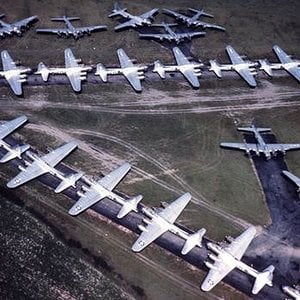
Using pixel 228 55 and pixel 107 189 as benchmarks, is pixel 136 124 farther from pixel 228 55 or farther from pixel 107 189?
Result: pixel 228 55

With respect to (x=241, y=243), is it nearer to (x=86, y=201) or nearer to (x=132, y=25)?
(x=86, y=201)

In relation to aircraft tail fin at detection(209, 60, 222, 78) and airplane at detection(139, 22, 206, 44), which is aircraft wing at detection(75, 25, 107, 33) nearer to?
airplane at detection(139, 22, 206, 44)

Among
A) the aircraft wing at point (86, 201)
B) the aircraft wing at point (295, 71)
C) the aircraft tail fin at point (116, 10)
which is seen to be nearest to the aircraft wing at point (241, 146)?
the aircraft wing at point (86, 201)

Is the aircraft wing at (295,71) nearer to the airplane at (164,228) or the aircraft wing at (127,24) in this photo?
the aircraft wing at (127,24)

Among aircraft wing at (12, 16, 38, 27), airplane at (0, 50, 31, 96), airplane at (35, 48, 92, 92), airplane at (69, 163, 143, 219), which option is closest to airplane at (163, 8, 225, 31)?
airplane at (35, 48, 92, 92)

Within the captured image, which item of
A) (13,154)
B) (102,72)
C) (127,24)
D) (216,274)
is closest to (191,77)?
(102,72)
